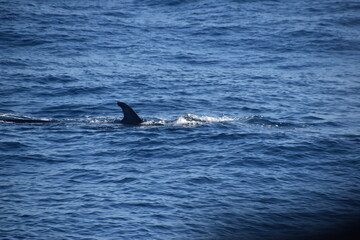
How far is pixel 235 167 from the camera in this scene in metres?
14.9

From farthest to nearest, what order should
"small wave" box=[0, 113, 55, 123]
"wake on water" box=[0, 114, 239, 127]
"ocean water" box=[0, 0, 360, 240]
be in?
"wake on water" box=[0, 114, 239, 127]
"small wave" box=[0, 113, 55, 123]
"ocean water" box=[0, 0, 360, 240]

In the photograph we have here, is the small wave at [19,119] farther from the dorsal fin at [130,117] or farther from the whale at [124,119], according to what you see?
the dorsal fin at [130,117]

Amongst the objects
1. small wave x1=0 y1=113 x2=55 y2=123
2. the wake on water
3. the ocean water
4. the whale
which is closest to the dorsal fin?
the whale

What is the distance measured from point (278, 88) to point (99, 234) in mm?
16457

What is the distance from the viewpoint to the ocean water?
11.5 meters

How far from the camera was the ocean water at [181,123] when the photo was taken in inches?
453

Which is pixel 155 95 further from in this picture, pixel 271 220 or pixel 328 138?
pixel 271 220

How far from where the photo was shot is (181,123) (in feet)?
63.2

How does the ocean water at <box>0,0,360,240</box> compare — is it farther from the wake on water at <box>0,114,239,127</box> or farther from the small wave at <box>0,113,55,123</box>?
the small wave at <box>0,113,55,123</box>

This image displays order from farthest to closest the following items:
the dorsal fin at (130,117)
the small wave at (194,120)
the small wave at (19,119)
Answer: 1. the small wave at (194,120)
2. the small wave at (19,119)
3. the dorsal fin at (130,117)

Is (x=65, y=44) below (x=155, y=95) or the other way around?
the other way around

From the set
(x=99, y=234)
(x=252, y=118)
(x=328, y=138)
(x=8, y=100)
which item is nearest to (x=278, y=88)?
(x=252, y=118)

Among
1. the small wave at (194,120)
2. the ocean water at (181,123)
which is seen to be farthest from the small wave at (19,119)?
the small wave at (194,120)

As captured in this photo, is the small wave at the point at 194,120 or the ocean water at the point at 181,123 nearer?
the ocean water at the point at 181,123
